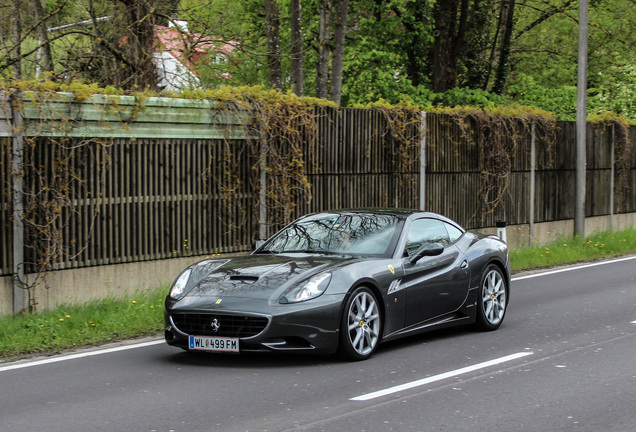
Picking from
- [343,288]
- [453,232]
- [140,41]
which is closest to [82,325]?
[343,288]

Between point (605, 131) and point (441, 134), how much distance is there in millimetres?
7957

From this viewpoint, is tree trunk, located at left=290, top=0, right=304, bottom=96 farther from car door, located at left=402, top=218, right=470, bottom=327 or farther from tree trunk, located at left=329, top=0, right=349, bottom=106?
car door, located at left=402, top=218, right=470, bottom=327

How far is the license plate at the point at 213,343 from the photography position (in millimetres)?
7797

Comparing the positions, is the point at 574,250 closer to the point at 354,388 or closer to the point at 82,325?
the point at 82,325

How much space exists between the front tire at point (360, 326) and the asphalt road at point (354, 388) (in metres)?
0.13

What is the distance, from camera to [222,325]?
7.86m

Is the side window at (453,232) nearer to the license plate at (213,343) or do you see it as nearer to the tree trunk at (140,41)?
the license plate at (213,343)

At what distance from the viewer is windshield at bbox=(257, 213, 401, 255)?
9125 millimetres

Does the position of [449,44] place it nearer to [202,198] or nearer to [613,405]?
[202,198]

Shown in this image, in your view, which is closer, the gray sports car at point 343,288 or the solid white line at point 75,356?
the gray sports car at point 343,288

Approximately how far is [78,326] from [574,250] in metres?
12.3

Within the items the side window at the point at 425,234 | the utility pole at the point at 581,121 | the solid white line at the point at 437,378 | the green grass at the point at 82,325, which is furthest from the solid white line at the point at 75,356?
the utility pole at the point at 581,121

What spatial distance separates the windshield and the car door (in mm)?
276

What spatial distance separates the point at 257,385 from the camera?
7258mm
